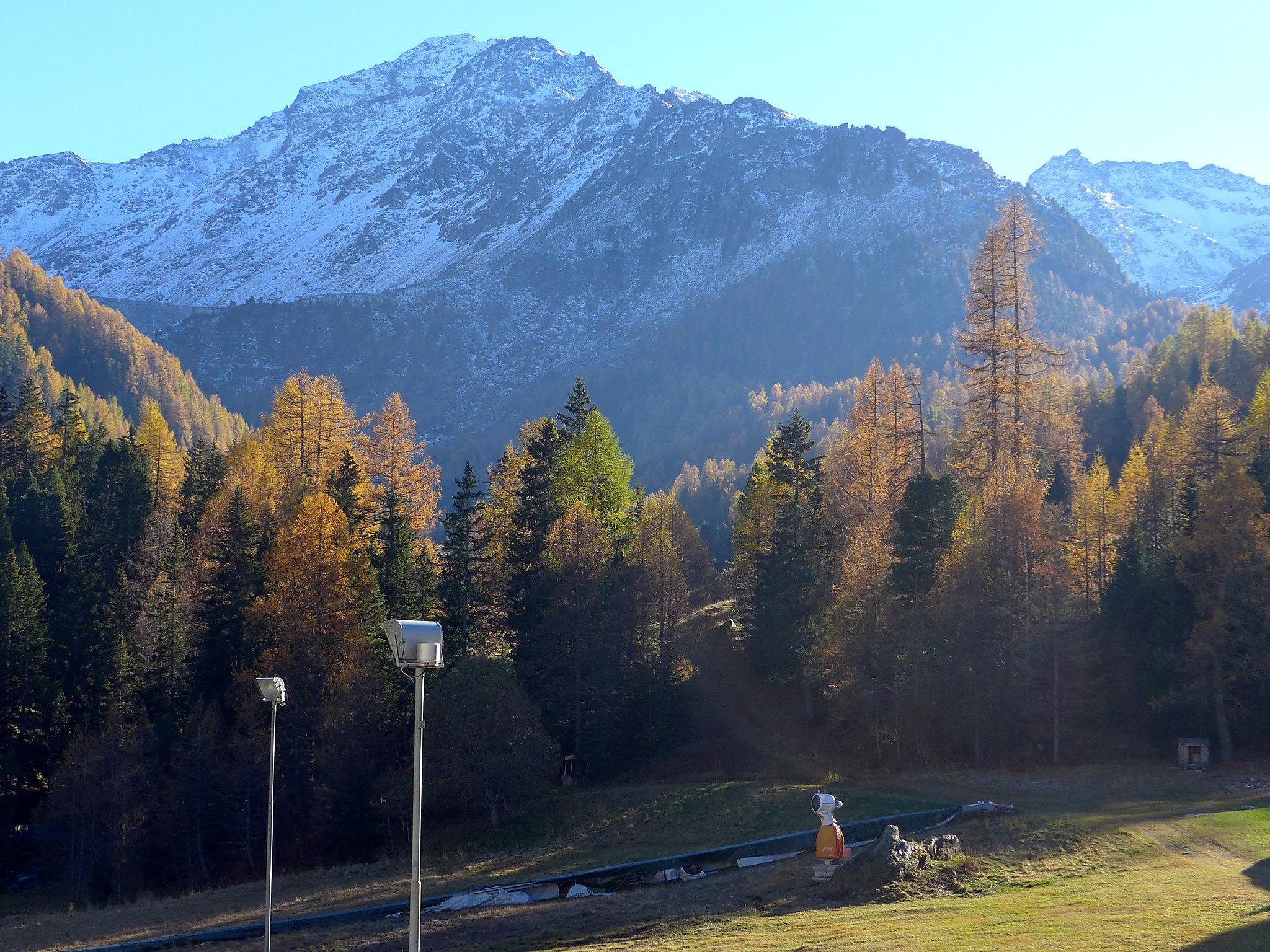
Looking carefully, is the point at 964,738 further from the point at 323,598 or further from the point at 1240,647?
the point at 323,598

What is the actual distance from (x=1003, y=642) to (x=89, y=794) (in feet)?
133

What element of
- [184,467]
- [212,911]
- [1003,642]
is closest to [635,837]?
[212,911]

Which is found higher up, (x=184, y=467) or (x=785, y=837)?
(x=184, y=467)

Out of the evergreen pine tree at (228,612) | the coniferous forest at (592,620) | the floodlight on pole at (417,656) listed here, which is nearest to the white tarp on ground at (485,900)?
the coniferous forest at (592,620)

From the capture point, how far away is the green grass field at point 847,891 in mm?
23938

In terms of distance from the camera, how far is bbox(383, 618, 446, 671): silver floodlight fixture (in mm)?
15812

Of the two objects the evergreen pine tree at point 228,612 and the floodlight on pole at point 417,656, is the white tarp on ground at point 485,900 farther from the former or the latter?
the evergreen pine tree at point 228,612

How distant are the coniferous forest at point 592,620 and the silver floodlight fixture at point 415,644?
105 ft

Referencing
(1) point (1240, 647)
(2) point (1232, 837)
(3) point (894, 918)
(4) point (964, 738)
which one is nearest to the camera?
(3) point (894, 918)

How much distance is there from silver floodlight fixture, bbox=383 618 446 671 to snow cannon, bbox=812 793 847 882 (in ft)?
56.7

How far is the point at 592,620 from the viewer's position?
53.8 metres

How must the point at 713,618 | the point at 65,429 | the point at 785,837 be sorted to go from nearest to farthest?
the point at 785,837, the point at 713,618, the point at 65,429

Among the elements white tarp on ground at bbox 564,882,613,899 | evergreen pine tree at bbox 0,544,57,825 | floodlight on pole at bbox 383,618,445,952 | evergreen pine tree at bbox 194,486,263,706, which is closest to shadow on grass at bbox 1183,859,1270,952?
floodlight on pole at bbox 383,618,445,952

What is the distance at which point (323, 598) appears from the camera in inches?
2106
